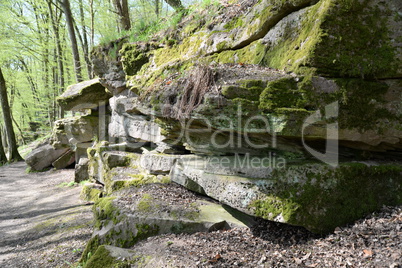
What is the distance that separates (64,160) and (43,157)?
1.38m

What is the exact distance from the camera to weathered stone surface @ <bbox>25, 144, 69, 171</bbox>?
49.3 ft

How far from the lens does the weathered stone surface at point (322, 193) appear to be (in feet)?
11.7

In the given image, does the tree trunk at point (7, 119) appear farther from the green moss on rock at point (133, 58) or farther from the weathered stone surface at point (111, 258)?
the weathered stone surface at point (111, 258)

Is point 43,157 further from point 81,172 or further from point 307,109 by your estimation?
point 307,109

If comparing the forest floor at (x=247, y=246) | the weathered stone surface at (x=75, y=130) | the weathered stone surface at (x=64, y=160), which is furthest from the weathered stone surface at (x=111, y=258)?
the weathered stone surface at (x=64, y=160)

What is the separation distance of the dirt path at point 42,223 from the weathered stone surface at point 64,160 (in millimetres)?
2013

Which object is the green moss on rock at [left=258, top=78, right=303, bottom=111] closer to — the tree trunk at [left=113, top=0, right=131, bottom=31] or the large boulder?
the large boulder

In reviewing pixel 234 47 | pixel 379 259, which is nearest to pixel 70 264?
pixel 379 259

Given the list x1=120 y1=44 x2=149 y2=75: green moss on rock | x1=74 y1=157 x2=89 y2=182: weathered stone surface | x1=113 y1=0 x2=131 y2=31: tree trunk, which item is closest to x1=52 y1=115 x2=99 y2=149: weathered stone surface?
x1=74 y1=157 x2=89 y2=182: weathered stone surface

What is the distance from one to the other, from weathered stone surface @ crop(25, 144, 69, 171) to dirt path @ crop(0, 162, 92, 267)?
6.59 feet

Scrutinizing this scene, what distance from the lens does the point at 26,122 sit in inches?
1112

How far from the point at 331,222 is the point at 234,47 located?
12.8ft

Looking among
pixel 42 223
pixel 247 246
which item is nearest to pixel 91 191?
pixel 42 223

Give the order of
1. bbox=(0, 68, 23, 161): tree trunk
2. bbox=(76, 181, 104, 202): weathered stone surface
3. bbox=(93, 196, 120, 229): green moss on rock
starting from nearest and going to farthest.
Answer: bbox=(93, 196, 120, 229): green moss on rock → bbox=(76, 181, 104, 202): weathered stone surface → bbox=(0, 68, 23, 161): tree trunk
